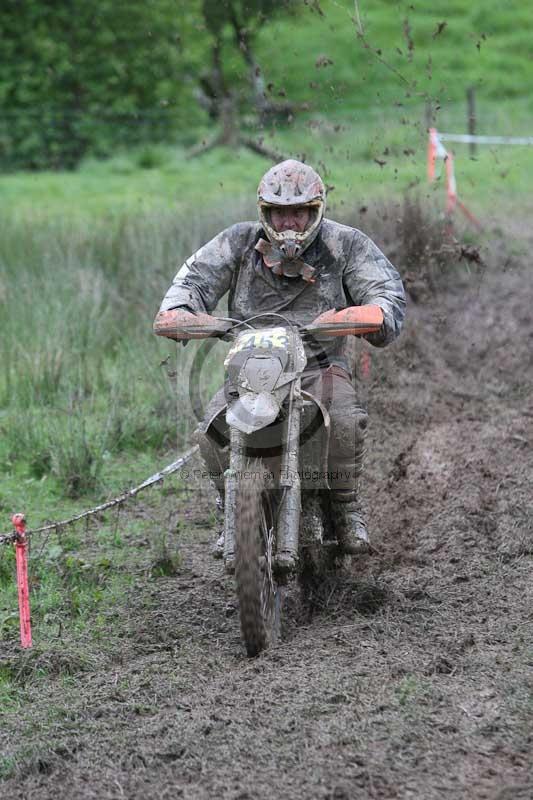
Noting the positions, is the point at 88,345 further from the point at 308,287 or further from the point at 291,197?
the point at 291,197

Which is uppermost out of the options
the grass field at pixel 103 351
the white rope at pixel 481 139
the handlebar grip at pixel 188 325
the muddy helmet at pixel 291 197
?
the muddy helmet at pixel 291 197

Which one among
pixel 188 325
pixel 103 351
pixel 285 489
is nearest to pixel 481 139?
pixel 103 351

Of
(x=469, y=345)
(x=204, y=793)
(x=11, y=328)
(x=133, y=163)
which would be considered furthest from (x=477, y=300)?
(x=133, y=163)

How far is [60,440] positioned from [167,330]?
9.70ft

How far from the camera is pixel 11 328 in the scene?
399 inches

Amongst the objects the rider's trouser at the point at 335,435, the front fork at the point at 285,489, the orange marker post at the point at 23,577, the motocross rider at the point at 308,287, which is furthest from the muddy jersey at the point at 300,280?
the orange marker post at the point at 23,577

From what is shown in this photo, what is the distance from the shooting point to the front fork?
16.5 ft

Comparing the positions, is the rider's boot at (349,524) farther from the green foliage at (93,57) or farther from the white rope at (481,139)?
the green foliage at (93,57)

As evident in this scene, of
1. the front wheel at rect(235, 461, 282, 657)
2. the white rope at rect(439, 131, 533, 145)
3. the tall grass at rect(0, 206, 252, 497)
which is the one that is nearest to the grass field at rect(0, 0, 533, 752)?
the tall grass at rect(0, 206, 252, 497)

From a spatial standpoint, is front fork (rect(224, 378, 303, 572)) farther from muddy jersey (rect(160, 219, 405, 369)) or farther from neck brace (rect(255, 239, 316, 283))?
neck brace (rect(255, 239, 316, 283))

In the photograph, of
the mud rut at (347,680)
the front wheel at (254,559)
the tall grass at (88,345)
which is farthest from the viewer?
the tall grass at (88,345)

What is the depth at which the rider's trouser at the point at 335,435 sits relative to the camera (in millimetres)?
5430

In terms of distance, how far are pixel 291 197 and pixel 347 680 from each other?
2.17 meters

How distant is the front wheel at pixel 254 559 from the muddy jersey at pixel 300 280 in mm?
948
